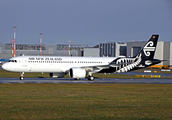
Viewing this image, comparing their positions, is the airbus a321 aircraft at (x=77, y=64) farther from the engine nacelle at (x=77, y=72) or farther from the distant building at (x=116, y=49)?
the distant building at (x=116, y=49)

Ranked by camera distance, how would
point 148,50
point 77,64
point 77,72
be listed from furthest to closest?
point 148,50
point 77,64
point 77,72

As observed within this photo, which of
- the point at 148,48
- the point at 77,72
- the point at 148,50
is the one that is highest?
the point at 148,48

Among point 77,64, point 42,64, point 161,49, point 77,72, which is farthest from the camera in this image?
point 161,49

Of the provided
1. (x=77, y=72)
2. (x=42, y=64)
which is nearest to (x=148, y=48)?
(x=77, y=72)

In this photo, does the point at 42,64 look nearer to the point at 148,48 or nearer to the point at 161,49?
the point at 148,48

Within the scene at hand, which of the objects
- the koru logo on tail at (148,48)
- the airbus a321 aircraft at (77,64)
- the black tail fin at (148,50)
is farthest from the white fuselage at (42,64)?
the koru logo on tail at (148,48)

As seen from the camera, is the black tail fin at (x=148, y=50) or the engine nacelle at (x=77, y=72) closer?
the engine nacelle at (x=77, y=72)

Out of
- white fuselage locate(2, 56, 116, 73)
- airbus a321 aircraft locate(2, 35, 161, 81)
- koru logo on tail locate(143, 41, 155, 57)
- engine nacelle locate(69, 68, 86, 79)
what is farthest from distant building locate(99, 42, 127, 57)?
engine nacelle locate(69, 68, 86, 79)

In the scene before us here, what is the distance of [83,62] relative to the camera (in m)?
53.5

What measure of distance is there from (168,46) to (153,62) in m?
72.8

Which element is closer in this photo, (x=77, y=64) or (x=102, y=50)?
(x=77, y=64)

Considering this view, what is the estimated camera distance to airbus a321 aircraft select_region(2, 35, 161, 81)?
164 ft

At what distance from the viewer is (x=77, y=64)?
52906 mm

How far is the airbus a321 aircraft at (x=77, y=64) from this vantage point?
164 feet
